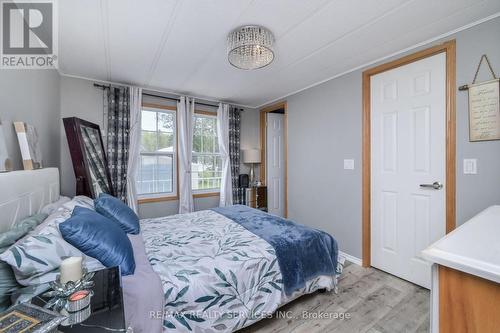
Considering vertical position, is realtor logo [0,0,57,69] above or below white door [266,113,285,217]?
above

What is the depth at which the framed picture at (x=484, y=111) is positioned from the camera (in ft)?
5.66

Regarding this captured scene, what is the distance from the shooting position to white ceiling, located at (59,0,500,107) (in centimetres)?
163

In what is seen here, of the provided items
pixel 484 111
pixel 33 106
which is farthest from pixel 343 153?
pixel 33 106

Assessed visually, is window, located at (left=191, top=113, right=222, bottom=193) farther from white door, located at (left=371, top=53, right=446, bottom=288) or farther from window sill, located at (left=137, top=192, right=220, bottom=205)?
white door, located at (left=371, top=53, right=446, bottom=288)

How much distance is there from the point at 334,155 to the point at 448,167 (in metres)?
1.21

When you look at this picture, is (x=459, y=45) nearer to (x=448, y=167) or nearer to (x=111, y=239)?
(x=448, y=167)

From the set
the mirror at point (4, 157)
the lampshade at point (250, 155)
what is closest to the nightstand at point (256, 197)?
the lampshade at point (250, 155)

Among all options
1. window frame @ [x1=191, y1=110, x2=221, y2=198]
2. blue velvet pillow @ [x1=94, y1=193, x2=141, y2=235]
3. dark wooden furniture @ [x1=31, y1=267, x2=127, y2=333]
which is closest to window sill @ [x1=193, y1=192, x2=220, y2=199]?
window frame @ [x1=191, y1=110, x2=221, y2=198]

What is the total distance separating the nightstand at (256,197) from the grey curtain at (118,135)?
2087mm

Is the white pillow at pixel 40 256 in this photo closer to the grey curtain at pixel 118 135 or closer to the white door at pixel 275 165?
the grey curtain at pixel 118 135

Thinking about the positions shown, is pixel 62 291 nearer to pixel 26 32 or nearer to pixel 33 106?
pixel 33 106

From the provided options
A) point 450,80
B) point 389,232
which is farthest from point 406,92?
point 389,232

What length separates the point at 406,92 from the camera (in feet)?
7.54

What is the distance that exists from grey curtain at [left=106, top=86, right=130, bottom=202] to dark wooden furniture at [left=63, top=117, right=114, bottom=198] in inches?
7.7
